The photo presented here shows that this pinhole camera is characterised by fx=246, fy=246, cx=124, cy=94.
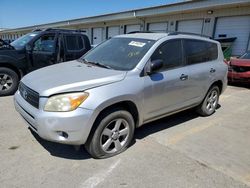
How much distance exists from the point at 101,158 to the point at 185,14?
1497 centimetres

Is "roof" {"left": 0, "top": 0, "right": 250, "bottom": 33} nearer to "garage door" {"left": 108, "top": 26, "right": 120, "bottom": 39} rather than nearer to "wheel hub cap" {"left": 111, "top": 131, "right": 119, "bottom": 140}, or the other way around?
"garage door" {"left": 108, "top": 26, "right": 120, "bottom": 39}

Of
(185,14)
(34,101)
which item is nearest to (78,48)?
(34,101)

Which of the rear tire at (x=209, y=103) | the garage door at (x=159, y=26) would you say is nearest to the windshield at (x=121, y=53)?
the rear tire at (x=209, y=103)

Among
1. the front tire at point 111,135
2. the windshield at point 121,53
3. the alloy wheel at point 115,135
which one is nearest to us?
the front tire at point 111,135

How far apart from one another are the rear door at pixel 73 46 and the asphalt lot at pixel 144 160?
10.5ft

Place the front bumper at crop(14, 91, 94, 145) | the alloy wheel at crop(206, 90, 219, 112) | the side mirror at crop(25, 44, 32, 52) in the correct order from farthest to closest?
the side mirror at crop(25, 44, 32, 52), the alloy wheel at crop(206, 90, 219, 112), the front bumper at crop(14, 91, 94, 145)

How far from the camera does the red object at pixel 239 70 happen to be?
9.34 metres

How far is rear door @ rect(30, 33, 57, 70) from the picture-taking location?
281 inches

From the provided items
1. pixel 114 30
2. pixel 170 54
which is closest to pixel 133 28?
pixel 114 30

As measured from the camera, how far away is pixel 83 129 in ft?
10.1

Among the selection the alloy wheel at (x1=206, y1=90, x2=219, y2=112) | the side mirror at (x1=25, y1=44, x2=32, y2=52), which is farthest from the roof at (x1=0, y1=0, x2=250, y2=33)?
the side mirror at (x1=25, y1=44, x2=32, y2=52)

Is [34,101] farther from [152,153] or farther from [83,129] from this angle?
[152,153]

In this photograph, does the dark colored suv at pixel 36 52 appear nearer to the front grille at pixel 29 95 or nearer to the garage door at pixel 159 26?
the front grille at pixel 29 95

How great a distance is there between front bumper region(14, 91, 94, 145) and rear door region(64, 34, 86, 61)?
15.3 ft
